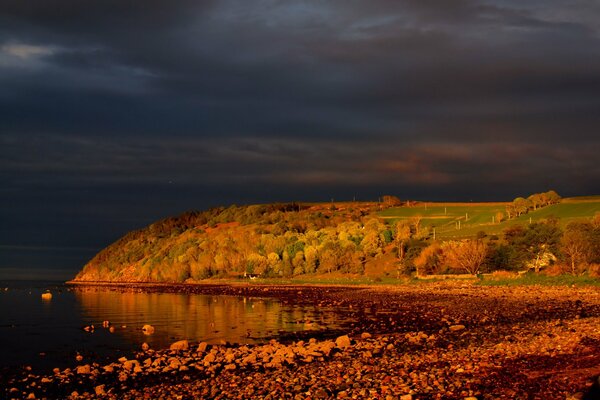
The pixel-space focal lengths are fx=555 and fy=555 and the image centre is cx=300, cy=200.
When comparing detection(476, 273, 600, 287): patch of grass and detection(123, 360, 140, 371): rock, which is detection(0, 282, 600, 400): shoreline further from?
detection(476, 273, 600, 287): patch of grass

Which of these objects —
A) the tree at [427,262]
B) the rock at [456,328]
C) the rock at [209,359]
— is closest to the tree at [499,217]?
the tree at [427,262]

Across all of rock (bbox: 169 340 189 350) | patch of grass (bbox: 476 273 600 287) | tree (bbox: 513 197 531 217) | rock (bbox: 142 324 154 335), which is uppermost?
tree (bbox: 513 197 531 217)

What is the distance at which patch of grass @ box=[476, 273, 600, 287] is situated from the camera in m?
60.3

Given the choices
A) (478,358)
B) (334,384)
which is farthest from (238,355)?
(478,358)

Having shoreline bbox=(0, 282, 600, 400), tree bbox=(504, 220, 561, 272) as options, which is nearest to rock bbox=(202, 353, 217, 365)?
shoreline bbox=(0, 282, 600, 400)

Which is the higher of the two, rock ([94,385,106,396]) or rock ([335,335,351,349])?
rock ([94,385,106,396])

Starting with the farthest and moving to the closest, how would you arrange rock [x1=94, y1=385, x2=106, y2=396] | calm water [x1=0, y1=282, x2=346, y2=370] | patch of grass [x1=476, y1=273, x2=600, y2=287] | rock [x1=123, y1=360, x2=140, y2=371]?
patch of grass [x1=476, y1=273, x2=600, y2=287] → calm water [x1=0, y1=282, x2=346, y2=370] → rock [x1=123, y1=360, x2=140, y2=371] → rock [x1=94, y1=385, x2=106, y2=396]

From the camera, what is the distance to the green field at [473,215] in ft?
407

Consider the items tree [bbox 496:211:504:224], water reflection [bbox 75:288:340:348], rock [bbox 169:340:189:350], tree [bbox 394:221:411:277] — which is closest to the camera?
rock [bbox 169:340:189:350]

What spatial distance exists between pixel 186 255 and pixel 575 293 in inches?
4541

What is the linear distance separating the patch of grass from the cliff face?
4254cm

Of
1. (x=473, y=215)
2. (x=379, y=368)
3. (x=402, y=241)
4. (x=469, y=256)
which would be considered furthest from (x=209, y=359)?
(x=473, y=215)

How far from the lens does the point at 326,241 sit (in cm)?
12875

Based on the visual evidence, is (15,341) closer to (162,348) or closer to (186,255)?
(162,348)
